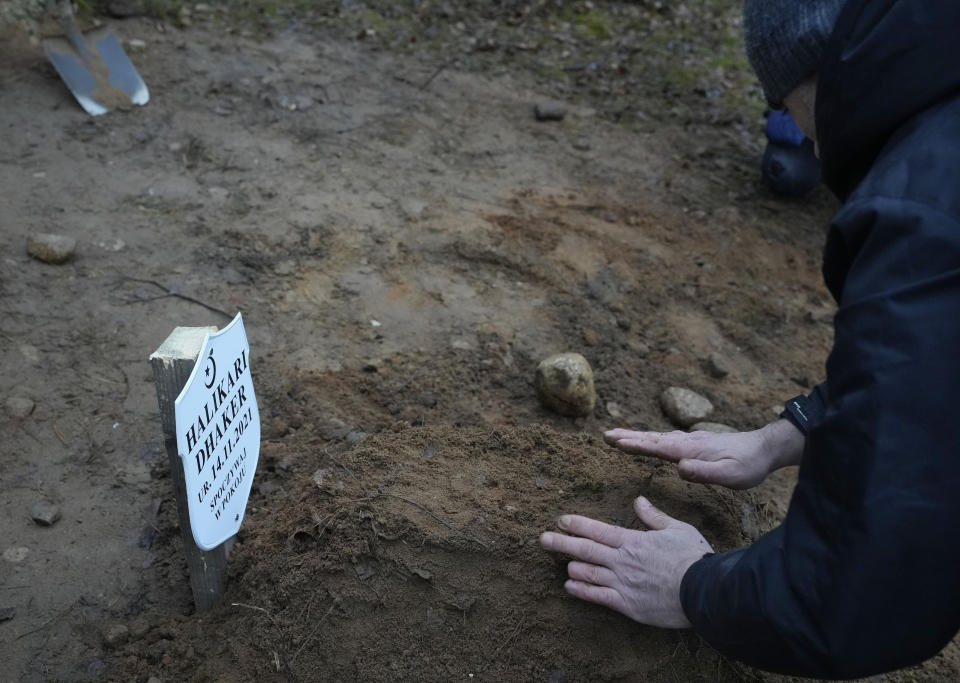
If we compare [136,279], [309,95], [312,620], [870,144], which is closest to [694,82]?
[309,95]

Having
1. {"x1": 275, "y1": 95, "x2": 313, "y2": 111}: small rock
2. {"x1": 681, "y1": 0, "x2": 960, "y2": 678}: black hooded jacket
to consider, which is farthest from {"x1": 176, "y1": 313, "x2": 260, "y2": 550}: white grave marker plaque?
→ {"x1": 275, "y1": 95, "x2": 313, "y2": 111}: small rock

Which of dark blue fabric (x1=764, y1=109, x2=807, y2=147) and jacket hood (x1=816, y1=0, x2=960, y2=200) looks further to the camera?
dark blue fabric (x1=764, y1=109, x2=807, y2=147)

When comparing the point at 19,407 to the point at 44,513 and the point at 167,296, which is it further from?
the point at 167,296

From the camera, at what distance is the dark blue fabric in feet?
16.2

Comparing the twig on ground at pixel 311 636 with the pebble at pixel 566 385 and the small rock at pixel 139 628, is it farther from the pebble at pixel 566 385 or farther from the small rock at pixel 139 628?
the pebble at pixel 566 385

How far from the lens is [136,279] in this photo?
11.4 feet

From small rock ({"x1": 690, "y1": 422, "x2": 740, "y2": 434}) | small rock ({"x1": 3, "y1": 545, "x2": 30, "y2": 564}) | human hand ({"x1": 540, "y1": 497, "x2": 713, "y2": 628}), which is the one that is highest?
human hand ({"x1": 540, "y1": 497, "x2": 713, "y2": 628})

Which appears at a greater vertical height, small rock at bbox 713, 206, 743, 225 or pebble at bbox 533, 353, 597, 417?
pebble at bbox 533, 353, 597, 417

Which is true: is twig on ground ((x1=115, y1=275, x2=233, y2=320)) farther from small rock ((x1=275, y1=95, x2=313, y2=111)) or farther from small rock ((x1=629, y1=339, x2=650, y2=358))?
small rock ((x1=275, y1=95, x2=313, y2=111))

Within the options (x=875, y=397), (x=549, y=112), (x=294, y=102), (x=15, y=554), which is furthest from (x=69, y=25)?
(x=875, y=397)

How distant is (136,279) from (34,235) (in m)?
0.53

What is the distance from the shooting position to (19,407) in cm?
278

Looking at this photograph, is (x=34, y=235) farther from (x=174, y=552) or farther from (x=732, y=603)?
(x=732, y=603)

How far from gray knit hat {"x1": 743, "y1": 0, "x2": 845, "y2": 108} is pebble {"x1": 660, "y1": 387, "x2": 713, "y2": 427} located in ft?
5.48
